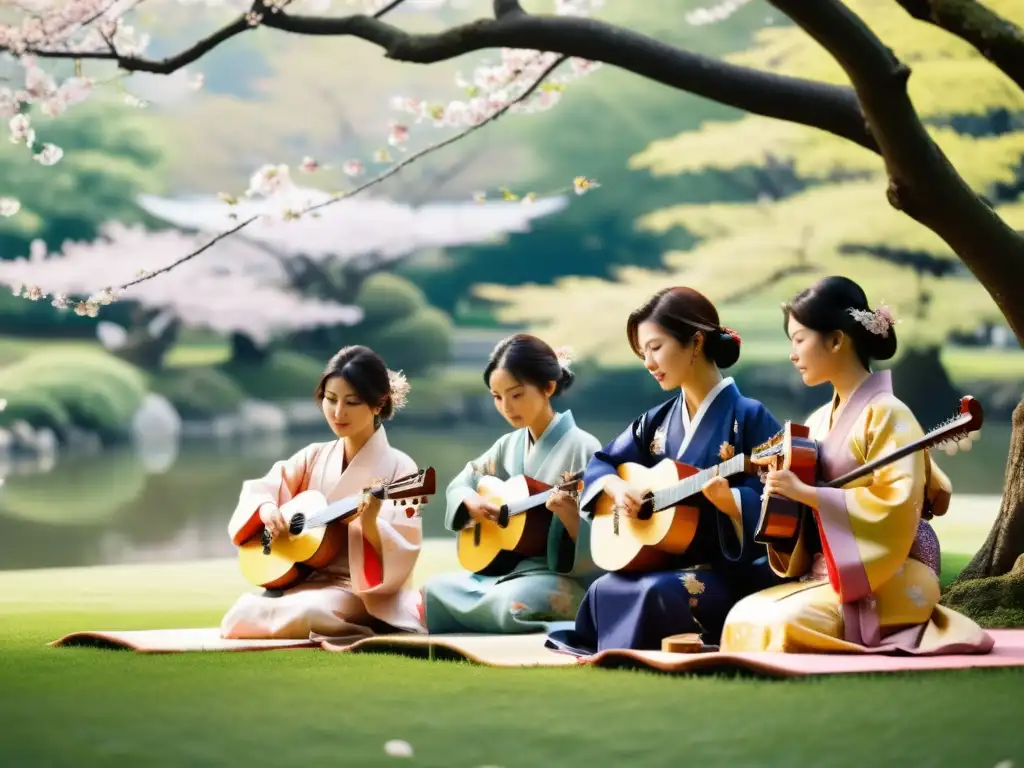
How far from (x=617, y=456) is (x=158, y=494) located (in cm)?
865

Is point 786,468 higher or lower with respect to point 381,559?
higher

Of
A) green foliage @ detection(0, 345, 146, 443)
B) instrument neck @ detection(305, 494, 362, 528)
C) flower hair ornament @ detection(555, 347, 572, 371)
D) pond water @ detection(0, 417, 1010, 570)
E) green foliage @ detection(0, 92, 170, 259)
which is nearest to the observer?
instrument neck @ detection(305, 494, 362, 528)

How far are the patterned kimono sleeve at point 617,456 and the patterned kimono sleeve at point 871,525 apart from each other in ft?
3.04

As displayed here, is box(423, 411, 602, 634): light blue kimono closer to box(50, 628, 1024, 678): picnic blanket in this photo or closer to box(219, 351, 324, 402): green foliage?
box(50, 628, 1024, 678): picnic blanket

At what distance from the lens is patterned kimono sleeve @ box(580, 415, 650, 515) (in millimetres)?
4883

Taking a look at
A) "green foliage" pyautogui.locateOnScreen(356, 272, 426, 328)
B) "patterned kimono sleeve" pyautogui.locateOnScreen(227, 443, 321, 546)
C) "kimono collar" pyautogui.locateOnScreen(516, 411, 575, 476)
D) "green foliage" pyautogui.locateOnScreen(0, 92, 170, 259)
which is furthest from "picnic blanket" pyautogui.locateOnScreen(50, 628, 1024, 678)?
"green foliage" pyautogui.locateOnScreen(0, 92, 170, 259)

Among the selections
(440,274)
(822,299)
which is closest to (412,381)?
(440,274)

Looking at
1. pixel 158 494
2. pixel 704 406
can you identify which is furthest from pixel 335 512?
pixel 158 494

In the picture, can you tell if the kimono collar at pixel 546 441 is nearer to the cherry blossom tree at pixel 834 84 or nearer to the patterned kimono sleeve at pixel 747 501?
the patterned kimono sleeve at pixel 747 501

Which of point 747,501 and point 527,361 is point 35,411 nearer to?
point 527,361

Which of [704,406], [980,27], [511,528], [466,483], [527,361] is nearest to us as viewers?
[704,406]

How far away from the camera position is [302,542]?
17.9 ft

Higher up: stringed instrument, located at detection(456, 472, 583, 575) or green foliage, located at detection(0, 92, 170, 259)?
green foliage, located at detection(0, 92, 170, 259)

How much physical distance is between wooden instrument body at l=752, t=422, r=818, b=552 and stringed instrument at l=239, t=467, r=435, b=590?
4.88ft
